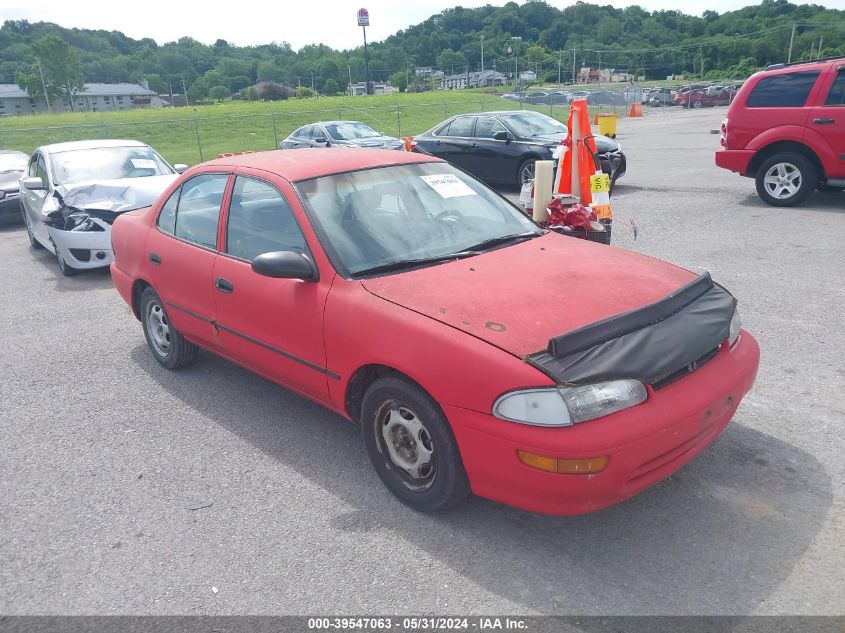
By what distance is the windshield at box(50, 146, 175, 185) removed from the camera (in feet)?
29.7

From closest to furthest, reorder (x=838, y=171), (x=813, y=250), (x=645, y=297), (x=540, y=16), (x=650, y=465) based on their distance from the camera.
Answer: (x=650, y=465), (x=645, y=297), (x=813, y=250), (x=838, y=171), (x=540, y=16)

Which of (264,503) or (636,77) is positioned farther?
(636,77)

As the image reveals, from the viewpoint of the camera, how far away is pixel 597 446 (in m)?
2.53

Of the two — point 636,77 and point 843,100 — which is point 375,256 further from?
point 636,77

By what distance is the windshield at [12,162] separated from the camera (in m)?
13.3

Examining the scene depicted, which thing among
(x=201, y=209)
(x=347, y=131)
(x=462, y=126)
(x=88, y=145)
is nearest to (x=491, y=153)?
(x=462, y=126)

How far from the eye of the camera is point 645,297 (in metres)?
3.14

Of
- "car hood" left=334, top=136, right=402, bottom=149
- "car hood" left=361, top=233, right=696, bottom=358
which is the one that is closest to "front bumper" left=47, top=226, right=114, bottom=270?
"car hood" left=361, top=233, right=696, bottom=358

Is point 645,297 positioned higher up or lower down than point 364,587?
higher up

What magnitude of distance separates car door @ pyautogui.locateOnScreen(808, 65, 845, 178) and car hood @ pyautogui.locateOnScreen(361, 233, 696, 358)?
285 inches

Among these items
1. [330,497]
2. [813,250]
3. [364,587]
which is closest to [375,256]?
[330,497]

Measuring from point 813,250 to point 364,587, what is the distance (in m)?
6.94

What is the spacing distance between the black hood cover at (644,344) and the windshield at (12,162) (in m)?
13.9

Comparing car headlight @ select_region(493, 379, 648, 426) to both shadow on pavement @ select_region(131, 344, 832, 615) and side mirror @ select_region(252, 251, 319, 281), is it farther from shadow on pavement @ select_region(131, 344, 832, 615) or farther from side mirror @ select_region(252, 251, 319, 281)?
side mirror @ select_region(252, 251, 319, 281)
